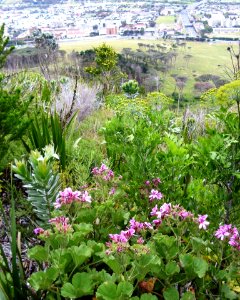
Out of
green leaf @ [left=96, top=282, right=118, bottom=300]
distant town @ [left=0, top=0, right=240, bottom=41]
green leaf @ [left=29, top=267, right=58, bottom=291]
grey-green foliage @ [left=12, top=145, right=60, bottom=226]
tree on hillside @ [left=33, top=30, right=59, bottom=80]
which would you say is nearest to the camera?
green leaf @ [left=96, top=282, right=118, bottom=300]

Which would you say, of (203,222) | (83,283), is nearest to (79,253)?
(83,283)

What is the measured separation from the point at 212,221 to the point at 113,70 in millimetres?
12065

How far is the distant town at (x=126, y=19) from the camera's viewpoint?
73375 millimetres

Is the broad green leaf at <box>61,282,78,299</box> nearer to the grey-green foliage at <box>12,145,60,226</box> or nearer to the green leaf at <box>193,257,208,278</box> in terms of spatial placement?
the green leaf at <box>193,257,208,278</box>

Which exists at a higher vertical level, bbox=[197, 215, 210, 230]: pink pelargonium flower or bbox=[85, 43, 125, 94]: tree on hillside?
bbox=[197, 215, 210, 230]: pink pelargonium flower

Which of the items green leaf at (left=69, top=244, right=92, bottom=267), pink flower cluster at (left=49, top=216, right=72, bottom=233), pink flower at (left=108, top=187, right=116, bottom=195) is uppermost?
pink flower cluster at (left=49, top=216, right=72, bottom=233)

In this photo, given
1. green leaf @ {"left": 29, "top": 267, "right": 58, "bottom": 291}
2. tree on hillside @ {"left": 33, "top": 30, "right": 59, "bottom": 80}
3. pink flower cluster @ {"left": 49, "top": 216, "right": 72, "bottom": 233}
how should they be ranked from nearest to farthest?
green leaf @ {"left": 29, "top": 267, "right": 58, "bottom": 291}, pink flower cluster @ {"left": 49, "top": 216, "right": 72, "bottom": 233}, tree on hillside @ {"left": 33, "top": 30, "right": 59, "bottom": 80}

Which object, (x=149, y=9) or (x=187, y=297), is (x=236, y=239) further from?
(x=149, y=9)

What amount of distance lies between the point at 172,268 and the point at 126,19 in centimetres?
8842

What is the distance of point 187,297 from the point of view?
1.45 meters

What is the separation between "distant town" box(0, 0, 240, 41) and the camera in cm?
7338

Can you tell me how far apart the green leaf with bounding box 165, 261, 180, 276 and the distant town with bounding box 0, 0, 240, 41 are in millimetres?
58844

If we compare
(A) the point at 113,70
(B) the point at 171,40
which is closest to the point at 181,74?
(B) the point at 171,40

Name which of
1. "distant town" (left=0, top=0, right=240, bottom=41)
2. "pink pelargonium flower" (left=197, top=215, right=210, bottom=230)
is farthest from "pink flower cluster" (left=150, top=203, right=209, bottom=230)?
"distant town" (left=0, top=0, right=240, bottom=41)
